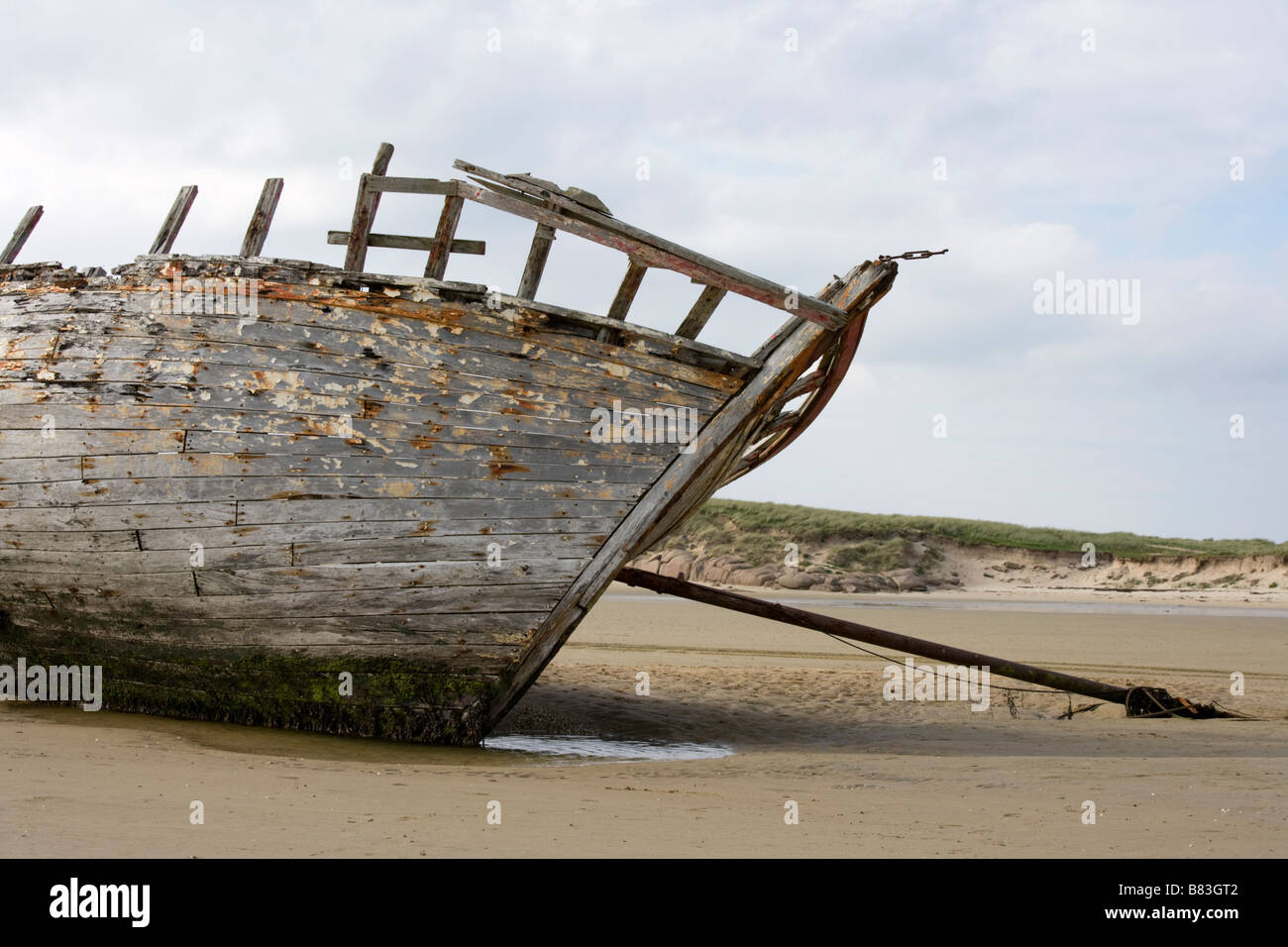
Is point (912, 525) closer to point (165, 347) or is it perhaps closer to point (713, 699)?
point (713, 699)

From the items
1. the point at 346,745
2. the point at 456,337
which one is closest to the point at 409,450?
the point at 456,337

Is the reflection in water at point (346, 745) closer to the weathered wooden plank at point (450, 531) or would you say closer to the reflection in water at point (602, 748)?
the reflection in water at point (602, 748)

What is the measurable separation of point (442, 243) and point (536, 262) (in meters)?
0.62

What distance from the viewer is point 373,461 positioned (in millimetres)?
6402

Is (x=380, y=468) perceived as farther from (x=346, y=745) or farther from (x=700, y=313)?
(x=700, y=313)

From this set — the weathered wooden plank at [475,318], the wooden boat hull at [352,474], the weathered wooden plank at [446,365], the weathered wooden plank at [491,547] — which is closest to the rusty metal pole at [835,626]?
the weathered wooden plank at [491,547]

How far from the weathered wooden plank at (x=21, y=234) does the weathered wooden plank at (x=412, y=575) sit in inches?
141

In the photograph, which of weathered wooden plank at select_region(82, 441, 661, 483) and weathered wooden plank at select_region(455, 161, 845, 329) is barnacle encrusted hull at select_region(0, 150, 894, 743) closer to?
weathered wooden plank at select_region(82, 441, 661, 483)

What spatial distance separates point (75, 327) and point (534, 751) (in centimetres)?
416

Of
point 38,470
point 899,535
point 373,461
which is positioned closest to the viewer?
point 373,461

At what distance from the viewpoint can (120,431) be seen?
6.68 metres

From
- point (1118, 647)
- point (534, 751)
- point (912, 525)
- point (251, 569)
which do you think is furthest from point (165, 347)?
point (912, 525)

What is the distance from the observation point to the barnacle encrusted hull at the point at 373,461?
641 centimetres

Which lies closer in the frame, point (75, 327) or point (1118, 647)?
point (75, 327)
